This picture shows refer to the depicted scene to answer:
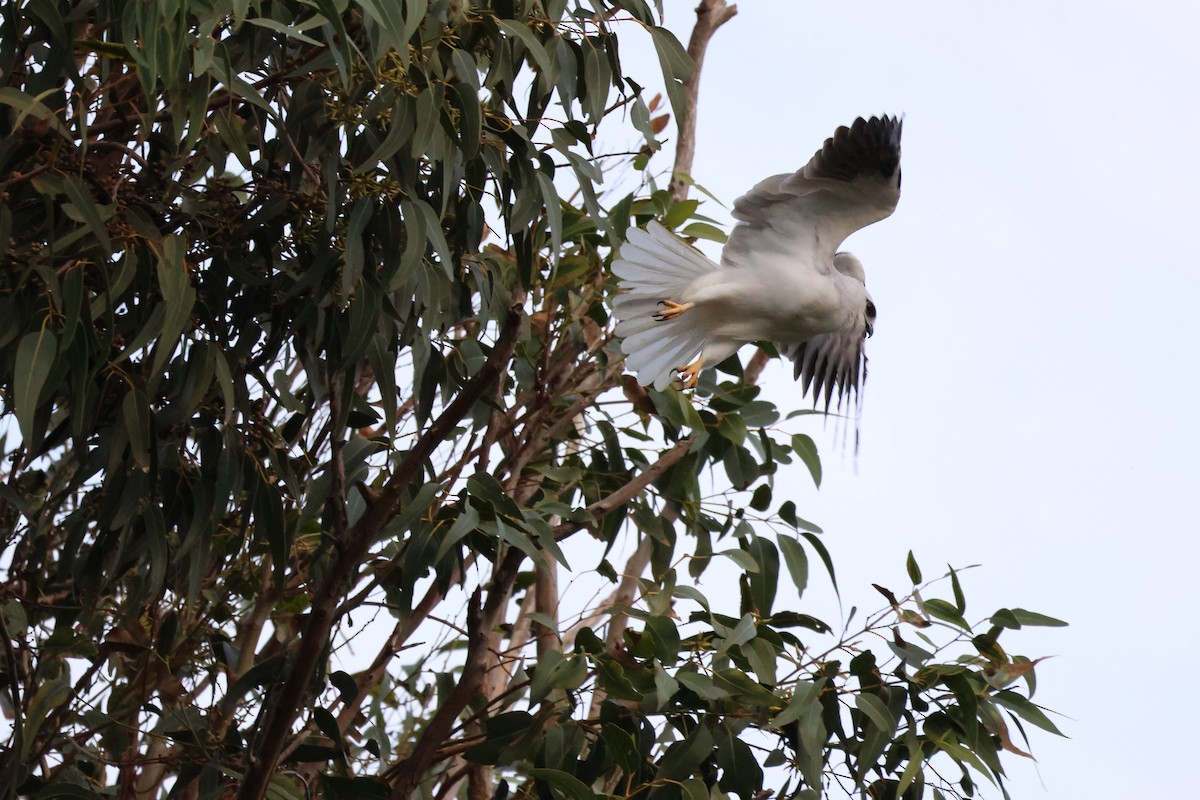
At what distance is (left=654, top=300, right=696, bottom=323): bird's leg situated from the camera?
2584 millimetres

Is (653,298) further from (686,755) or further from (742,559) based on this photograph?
(686,755)

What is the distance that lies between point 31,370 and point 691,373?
4.22ft

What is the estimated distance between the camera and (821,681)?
1839 millimetres

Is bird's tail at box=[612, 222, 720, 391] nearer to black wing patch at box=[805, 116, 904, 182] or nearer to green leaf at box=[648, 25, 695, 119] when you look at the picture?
black wing patch at box=[805, 116, 904, 182]

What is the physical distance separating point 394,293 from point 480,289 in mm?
149

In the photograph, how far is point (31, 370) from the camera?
152cm

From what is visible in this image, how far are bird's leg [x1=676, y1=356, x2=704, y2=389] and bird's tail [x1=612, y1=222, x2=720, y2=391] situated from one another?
0.02m

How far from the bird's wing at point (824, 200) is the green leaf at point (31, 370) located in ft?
4.90

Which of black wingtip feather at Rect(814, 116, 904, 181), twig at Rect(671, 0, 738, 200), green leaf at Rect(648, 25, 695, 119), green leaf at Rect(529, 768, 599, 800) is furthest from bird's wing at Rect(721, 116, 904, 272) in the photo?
green leaf at Rect(529, 768, 599, 800)

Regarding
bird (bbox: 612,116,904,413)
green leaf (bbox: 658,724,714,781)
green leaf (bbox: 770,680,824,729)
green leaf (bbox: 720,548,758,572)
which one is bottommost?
green leaf (bbox: 658,724,714,781)

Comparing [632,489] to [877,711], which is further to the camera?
[632,489]

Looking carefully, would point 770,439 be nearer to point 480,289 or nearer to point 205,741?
point 480,289

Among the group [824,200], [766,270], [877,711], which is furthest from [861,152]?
[877,711]

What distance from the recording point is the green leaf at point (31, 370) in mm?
1470
